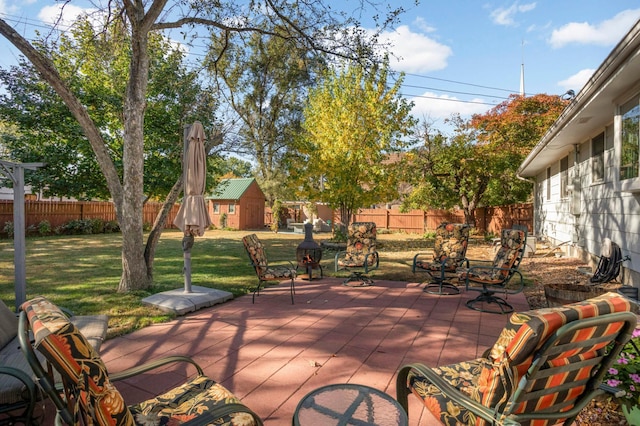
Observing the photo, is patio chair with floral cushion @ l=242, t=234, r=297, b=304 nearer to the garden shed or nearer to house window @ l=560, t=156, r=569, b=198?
house window @ l=560, t=156, r=569, b=198

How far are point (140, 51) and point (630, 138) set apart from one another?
26.2 ft

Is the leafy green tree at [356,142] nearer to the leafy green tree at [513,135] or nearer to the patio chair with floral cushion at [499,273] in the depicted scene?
the leafy green tree at [513,135]

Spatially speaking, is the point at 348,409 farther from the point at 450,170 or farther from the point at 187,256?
the point at 450,170

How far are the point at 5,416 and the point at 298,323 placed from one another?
2.89 meters

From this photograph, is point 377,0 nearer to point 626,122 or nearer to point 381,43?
Result: point 381,43

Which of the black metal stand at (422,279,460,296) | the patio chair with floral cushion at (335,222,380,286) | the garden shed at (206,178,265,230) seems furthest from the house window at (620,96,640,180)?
the garden shed at (206,178,265,230)

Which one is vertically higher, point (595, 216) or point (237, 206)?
point (237, 206)

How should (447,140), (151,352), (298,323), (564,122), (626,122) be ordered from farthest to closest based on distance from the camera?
(447,140) → (564,122) → (626,122) → (298,323) → (151,352)

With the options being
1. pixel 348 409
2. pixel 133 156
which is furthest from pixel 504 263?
pixel 133 156

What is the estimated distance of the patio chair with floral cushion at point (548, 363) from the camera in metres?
1.35

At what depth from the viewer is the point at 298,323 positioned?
14.7ft

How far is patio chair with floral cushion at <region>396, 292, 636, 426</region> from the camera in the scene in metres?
1.35

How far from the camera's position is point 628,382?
2135mm

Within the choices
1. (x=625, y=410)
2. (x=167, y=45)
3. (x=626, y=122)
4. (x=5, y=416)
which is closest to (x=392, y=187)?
(x=626, y=122)
